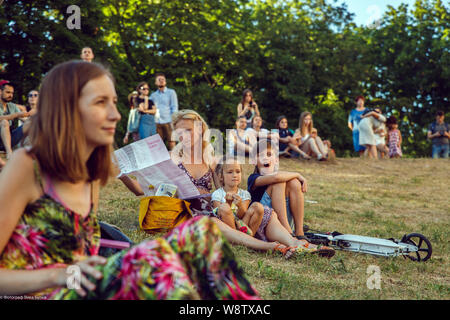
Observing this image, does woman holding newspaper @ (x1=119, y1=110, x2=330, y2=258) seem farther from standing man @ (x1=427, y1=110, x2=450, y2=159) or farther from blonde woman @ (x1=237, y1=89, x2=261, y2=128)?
standing man @ (x1=427, y1=110, x2=450, y2=159)

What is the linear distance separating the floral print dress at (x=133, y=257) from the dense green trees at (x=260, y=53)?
17095 mm

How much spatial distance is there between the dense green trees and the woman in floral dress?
1700 cm

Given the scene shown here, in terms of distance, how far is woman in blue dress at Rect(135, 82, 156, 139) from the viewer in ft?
37.7

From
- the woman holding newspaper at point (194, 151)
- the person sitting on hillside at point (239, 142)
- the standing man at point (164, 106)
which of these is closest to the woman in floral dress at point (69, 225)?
the woman holding newspaper at point (194, 151)

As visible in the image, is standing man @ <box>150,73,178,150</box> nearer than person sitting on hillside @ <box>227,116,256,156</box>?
No

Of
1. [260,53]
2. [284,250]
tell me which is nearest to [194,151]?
[284,250]

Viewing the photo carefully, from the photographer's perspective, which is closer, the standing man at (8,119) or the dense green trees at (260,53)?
the standing man at (8,119)

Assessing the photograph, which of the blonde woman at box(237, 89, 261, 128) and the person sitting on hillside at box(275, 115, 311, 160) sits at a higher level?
the blonde woman at box(237, 89, 261, 128)

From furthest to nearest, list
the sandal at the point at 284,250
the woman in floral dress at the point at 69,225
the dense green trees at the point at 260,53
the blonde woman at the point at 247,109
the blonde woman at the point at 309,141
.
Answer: the dense green trees at the point at 260,53 < the blonde woman at the point at 309,141 < the blonde woman at the point at 247,109 < the sandal at the point at 284,250 < the woman in floral dress at the point at 69,225

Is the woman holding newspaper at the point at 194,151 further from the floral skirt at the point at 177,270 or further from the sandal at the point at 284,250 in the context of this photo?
the floral skirt at the point at 177,270

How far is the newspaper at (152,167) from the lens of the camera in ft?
16.3

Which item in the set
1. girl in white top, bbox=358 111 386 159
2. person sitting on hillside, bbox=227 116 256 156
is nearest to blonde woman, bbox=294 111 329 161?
girl in white top, bbox=358 111 386 159

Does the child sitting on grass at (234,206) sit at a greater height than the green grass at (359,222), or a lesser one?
greater

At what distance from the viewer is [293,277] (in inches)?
160
